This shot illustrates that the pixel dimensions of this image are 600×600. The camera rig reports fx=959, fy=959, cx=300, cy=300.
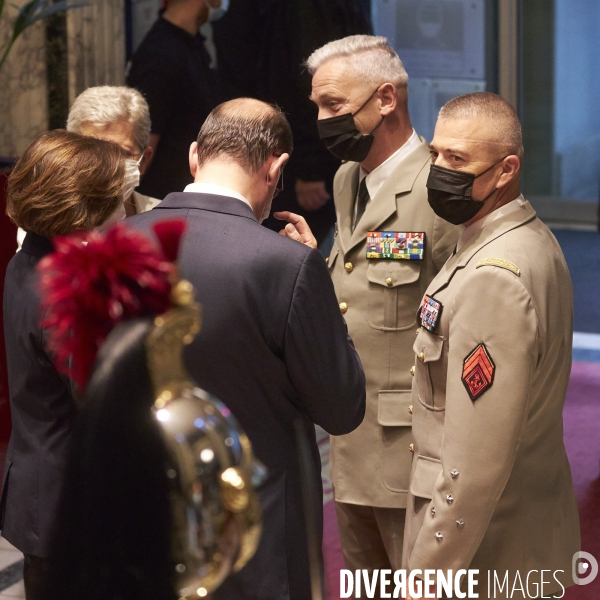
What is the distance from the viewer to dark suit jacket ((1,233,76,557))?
1795 millimetres

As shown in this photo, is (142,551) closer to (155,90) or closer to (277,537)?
(277,537)

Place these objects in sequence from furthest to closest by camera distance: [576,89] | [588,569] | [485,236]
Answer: [576,89] → [588,569] → [485,236]

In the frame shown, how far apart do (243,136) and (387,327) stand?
848 millimetres

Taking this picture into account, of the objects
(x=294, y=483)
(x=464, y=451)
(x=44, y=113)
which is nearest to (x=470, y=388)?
(x=464, y=451)

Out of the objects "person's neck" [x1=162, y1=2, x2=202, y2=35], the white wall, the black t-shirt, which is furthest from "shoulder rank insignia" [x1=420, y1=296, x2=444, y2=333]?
the white wall

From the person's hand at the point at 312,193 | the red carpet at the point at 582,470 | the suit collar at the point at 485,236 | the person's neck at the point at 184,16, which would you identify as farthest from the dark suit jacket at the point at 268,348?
the person's neck at the point at 184,16

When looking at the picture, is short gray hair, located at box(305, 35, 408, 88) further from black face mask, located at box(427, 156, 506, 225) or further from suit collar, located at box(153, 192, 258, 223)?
suit collar, located at box(153, 192, 258, 223)

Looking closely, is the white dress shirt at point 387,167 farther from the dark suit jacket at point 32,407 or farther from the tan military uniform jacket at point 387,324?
the dark suit jacket at point 32,407

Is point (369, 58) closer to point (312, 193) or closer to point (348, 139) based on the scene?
point (348, 139)

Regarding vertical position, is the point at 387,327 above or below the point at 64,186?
below

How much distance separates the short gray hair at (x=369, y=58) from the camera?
2.57 metres

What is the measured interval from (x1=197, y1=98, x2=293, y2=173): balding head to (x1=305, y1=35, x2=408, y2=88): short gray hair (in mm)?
814

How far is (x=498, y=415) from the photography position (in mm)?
1772

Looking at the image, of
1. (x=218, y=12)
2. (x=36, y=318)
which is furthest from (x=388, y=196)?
(x=218, y=12)
